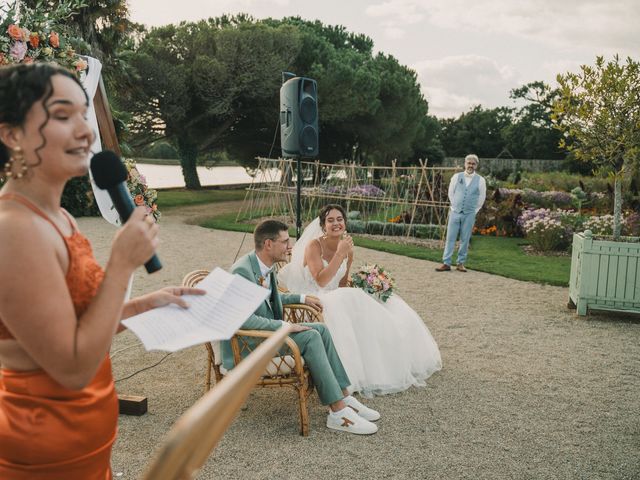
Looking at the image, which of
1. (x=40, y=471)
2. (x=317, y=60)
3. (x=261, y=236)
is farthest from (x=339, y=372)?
(x=317, y=60)

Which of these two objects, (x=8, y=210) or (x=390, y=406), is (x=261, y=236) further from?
(x=8, y=210)

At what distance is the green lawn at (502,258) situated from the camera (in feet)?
29.8

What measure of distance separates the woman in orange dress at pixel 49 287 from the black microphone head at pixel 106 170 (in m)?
0.09

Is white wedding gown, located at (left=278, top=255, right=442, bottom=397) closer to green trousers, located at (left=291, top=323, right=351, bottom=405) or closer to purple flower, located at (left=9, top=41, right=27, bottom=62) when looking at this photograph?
green trousers, located at (left=291, top=323, right=351, bottom=405)

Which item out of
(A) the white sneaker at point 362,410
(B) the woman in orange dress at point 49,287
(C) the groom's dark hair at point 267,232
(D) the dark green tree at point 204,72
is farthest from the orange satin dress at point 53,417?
(D) the dark green tree at point 204,72

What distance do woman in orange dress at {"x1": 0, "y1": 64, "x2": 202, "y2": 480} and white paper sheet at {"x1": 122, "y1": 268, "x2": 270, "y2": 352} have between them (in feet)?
0.54

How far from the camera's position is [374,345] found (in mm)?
4582

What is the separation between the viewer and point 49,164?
1137 mm

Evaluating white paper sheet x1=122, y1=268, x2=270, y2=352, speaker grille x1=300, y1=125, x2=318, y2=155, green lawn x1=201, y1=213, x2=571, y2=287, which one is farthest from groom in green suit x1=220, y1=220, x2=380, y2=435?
green lawn x1=201, y1=213, x2=571, y2=287

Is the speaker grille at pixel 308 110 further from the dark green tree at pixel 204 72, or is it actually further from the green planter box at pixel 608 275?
the dark green tree at pixel 204 72

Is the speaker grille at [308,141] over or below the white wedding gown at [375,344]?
over

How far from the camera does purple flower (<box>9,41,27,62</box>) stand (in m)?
2.97

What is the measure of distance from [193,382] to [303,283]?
129 cm

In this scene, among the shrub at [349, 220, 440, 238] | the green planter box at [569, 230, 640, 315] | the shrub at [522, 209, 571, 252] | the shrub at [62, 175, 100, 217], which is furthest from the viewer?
the shrub at [62, 175, 100, 217]
